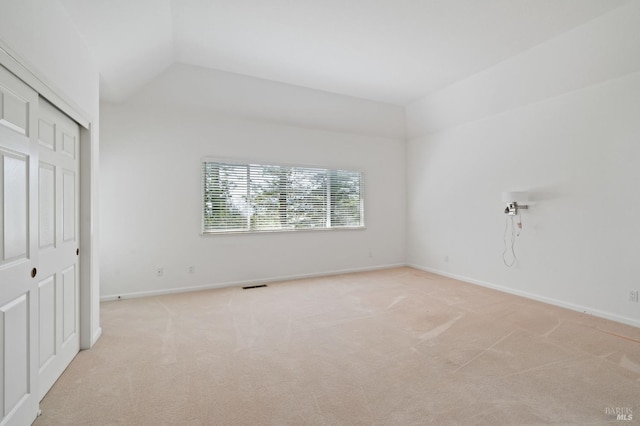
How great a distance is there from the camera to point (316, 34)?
11.4ft

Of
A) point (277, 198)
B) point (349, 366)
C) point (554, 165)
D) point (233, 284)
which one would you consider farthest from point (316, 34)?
point (233, 284)

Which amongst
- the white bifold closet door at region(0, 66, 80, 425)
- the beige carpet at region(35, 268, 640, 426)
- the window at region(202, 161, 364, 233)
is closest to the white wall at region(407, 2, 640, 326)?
the beige carpet at region(35, 268, 640, 426)

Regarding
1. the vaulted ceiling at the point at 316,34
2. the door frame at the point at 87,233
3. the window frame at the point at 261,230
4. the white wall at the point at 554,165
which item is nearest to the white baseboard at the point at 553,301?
the white wall at the point at 554,165

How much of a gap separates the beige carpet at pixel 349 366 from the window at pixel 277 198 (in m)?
1.54

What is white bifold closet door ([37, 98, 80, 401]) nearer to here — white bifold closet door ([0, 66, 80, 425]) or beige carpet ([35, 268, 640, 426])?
white bifold closet door ([0, 66, 80, 425])

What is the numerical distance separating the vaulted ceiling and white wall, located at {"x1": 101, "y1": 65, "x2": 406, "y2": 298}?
1.25ft

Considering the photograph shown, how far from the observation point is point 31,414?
1.80 metres

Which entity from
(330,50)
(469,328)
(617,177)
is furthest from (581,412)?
(330,50)

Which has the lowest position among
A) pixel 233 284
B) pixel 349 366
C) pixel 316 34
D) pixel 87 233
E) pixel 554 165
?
pixel 349 366

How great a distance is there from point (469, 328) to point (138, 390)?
3.20 metres

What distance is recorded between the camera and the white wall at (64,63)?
64.5 inches

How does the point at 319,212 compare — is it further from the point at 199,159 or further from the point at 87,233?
the point at 87,233

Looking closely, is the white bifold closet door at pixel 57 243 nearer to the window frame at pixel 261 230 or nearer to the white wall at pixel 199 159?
the white wall at pixel 199 159

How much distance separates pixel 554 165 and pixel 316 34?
3681 mm
